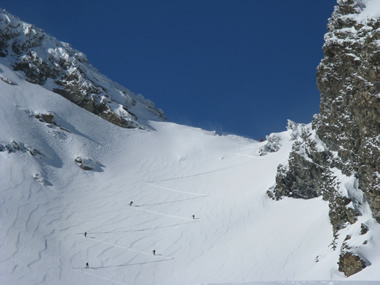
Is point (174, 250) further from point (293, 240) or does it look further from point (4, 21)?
point (4, 21)

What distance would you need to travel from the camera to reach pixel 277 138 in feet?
208

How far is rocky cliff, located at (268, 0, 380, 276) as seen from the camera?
28500mm

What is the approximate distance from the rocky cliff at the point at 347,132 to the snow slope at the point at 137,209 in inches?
80.0

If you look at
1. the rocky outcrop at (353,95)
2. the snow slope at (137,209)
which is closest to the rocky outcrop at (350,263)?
the snow slope at (137,209)

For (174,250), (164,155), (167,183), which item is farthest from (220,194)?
(164,155)

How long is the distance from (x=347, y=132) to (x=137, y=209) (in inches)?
1005

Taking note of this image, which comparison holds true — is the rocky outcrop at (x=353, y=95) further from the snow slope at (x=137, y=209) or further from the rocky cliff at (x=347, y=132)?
the snow slope at (x=137, y=209)

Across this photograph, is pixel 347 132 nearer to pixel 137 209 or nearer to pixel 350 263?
pixel 350 263

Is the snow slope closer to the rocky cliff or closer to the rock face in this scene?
the rocky cliff

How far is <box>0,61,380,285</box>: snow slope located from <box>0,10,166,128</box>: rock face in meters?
3.49

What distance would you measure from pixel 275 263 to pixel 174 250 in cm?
1027

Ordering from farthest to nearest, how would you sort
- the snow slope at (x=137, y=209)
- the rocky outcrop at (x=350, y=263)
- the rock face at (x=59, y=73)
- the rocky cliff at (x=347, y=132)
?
Result: the rock face at (x=59, y=73) < the snow slope at (x=137, y=209) < the rocky cliff at (x=347, y=132) < the rocky outcrop at (x=350, y=263)

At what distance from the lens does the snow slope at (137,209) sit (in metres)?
34.2

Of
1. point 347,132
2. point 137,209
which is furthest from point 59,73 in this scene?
point 347,132
